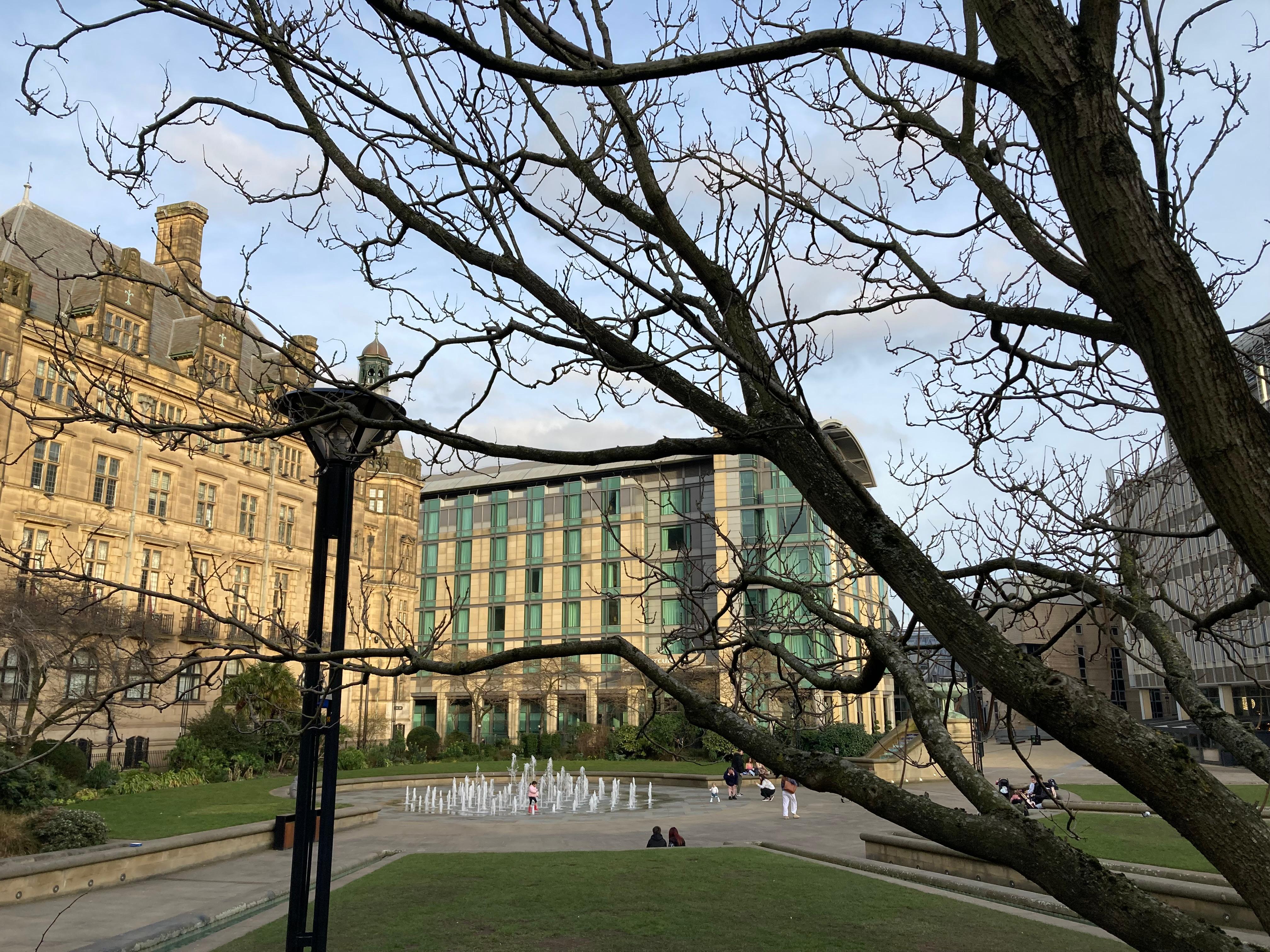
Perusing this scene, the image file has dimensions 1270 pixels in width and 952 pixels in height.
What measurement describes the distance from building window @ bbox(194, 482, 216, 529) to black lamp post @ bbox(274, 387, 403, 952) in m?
35.8

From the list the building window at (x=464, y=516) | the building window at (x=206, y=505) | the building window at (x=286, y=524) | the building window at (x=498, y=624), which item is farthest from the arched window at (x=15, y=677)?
the building window at (x=464, y=516)

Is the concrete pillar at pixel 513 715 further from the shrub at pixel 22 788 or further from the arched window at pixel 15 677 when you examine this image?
the shrub at pixel 22 788

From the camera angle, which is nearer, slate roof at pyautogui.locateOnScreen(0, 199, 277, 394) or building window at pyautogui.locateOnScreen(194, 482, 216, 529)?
slate roof at pyautogui.locateOnScreen(0, 199, 277, 394)

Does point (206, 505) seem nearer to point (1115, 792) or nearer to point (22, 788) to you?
point (22, 788)

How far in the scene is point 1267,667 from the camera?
49156mm

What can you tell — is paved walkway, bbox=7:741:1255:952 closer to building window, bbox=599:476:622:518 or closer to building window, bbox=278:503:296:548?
building window, bbox=278:503:296:548

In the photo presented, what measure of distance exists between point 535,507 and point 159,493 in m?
30.6

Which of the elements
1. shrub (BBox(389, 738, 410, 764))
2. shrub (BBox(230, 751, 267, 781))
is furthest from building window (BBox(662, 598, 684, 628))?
shrub (BBox(230, 751, 267, 781))

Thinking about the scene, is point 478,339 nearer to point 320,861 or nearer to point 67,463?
point 320,861

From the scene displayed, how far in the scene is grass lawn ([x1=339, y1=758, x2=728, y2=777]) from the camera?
3650cm

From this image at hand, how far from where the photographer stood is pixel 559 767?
4100 cm

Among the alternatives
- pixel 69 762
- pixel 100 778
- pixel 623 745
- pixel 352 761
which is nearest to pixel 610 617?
pixel 623 745

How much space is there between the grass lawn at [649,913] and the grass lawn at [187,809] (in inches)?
204

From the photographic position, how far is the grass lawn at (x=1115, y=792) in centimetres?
2305
